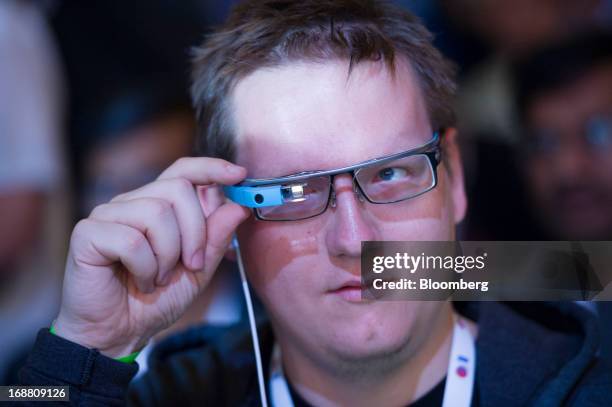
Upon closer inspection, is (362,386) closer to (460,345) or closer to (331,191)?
(460,345)

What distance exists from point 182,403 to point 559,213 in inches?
75.4

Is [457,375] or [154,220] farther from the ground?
[154,220]

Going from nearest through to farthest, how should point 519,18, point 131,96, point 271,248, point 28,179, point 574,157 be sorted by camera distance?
1. point 271,248
2. point 28,179
3. point 574,157
4. point 131,96
5. point 519,18

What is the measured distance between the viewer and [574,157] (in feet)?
9.38

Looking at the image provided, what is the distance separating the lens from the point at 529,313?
63.9 inches

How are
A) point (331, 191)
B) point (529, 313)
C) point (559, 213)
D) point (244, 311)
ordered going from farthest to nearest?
point (559, 213), point (244, 311), point (529, 313), point (331, 191)

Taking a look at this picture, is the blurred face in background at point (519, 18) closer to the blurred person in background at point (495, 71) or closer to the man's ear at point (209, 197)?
the blurred person in background at point (495, 71)

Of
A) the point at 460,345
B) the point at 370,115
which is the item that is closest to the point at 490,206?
the point at 460,345

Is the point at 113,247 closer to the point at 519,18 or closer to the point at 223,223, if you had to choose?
the point at 223,223

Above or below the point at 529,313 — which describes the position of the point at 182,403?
below

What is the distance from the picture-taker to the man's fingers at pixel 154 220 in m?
1.35

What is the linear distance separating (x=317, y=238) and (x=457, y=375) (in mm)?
465

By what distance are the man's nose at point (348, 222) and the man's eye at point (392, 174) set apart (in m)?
0.08

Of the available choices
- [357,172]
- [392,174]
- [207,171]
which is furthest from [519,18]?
[207,171]
